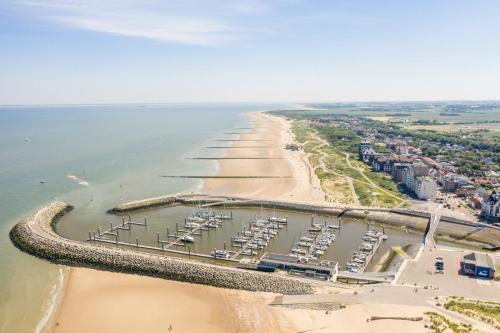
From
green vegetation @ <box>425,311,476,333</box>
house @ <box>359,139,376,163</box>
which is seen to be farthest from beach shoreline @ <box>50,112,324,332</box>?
house @ <box>359,139,376,163</box>

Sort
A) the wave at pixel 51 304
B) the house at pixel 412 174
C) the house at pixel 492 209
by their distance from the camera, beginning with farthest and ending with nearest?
the house at pixel 412 174 → the house at pixel 492 209 → the wave at pixel 51 304

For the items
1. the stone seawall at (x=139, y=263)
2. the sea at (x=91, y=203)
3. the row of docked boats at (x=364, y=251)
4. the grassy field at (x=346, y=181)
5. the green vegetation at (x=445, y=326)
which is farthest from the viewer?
the grassy field at (x=346, y=181)

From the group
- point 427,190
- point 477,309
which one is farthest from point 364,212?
point 477,309

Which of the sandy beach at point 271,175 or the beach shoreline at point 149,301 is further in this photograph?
the sandy beach at point 271,175

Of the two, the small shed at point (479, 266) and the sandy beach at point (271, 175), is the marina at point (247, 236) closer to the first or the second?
the sandy beach at point (271, 175)

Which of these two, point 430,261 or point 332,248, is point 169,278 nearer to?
point 332,248

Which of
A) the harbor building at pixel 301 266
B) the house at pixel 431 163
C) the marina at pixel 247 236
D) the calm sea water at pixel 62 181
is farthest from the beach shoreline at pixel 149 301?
the house at pixel 431 163
